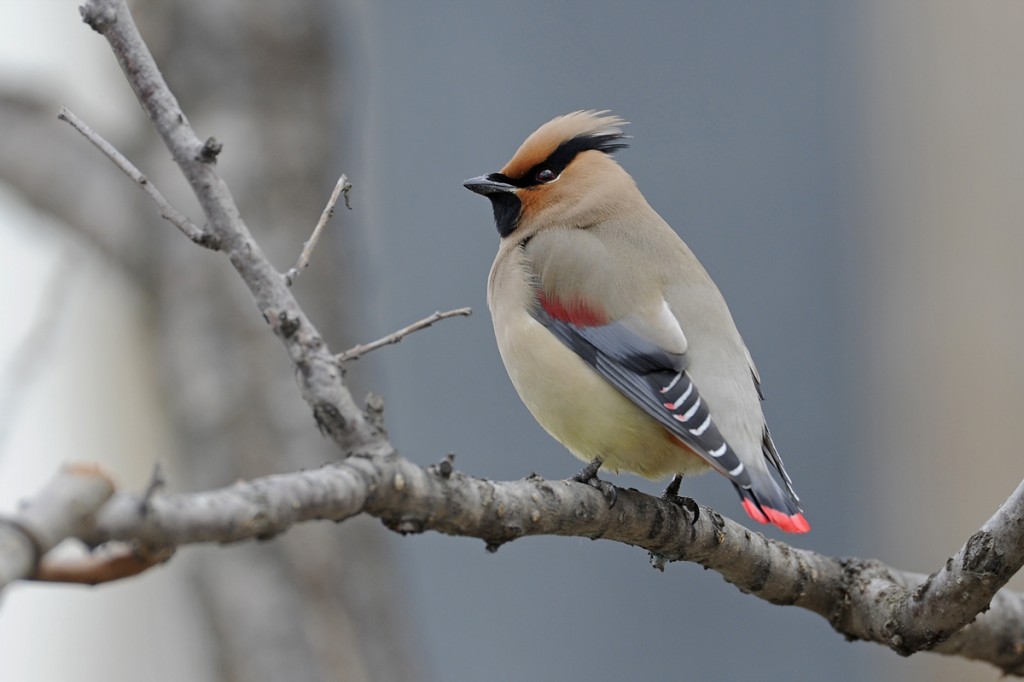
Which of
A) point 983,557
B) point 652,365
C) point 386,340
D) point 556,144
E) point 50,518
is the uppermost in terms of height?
point 556,144

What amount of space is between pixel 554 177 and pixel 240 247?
217 cm

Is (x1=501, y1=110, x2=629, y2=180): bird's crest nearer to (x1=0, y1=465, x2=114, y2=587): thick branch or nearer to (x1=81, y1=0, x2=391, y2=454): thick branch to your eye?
(x1=81, y1=0, x2=391, y2=454): thick branch

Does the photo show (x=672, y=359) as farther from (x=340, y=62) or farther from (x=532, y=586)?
(x=532, y=586)

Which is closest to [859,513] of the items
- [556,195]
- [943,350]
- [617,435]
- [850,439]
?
[850,439]

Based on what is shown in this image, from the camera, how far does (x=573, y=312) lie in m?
3.76

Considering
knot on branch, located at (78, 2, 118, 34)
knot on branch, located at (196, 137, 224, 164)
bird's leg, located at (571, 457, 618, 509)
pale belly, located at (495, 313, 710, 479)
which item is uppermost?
knot on branch, located at (78, 2, 118, 34)

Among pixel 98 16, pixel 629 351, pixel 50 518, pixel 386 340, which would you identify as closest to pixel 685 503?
pixel 629 351

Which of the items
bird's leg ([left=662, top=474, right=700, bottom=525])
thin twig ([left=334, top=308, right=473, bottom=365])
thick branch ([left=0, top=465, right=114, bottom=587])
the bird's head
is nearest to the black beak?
the bird's head

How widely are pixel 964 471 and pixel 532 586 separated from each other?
2.61m

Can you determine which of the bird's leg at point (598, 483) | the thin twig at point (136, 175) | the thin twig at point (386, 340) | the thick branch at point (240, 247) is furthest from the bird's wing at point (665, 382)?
the thin twig at point (136, 175)

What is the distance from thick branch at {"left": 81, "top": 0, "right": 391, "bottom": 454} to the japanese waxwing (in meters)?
1.19

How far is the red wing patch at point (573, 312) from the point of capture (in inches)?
146

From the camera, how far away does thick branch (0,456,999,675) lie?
176 centimetres

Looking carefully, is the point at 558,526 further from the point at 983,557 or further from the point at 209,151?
the point at 209,151
